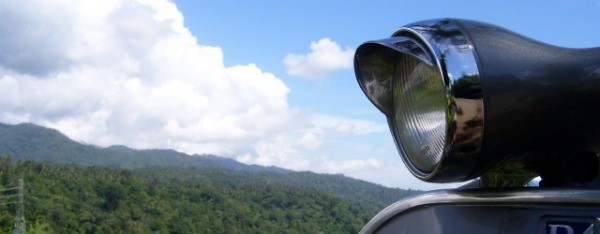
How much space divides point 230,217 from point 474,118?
107 feet

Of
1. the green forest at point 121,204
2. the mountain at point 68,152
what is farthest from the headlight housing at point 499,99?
the mountain at point 68,152

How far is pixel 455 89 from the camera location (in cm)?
117

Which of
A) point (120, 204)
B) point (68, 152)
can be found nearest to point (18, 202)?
point (120, 204)

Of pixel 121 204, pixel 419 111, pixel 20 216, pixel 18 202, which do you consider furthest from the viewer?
pixel 121 204

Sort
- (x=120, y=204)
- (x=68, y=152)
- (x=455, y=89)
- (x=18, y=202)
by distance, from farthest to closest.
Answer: (x=68, y=152)
(x=120, y=204)
(x=18, y=202)
(x=455, y=89)

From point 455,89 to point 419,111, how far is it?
216 mm

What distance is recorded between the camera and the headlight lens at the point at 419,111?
4.17 ft

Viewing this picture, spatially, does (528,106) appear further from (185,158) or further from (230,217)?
(185,158)

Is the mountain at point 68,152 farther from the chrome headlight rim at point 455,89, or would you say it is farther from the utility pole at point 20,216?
the chrome headlight rim at point 455,89

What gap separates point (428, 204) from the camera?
1.51 m

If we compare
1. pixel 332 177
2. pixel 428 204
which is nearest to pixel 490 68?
pixel 428 204

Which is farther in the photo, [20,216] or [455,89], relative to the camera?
[20,216]

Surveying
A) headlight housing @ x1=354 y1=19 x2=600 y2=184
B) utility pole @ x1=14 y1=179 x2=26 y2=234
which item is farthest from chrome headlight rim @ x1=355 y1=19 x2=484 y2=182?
utility pole @ x1=14 y1=179 x2=26 y2=234

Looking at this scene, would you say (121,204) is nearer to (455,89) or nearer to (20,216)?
(20,216)
